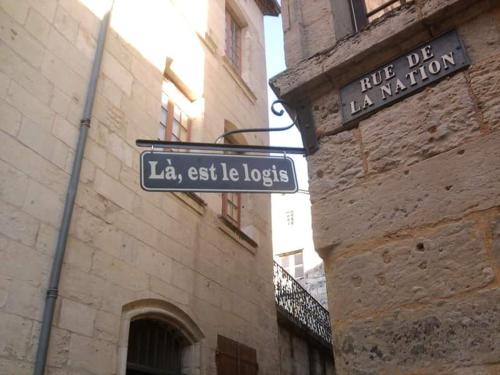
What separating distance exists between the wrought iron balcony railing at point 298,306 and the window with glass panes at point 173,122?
360 cm

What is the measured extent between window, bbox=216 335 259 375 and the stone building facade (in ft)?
12.7

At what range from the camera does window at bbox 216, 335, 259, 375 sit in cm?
621

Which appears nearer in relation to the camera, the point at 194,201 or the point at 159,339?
the point at 159,339

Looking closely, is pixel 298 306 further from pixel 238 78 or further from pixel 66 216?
pixel 66 216

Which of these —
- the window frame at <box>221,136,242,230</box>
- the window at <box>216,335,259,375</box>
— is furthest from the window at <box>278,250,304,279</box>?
the window at <box>216,335,259,375</box>

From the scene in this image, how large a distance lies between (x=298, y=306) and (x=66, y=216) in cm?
680

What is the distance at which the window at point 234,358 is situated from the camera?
621 cm

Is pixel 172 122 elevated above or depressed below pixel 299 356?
above

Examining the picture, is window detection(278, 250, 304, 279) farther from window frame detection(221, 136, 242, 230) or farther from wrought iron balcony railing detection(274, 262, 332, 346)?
window frame detection(221, 136, 242, 230)

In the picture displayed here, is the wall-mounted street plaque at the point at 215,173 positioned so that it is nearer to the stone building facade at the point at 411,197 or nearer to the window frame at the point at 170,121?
the stone building facade at the point at 411,197

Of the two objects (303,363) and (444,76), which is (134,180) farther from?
(303,363)

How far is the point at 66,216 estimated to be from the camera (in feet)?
15.1

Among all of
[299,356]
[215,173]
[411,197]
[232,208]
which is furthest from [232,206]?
[411,197]

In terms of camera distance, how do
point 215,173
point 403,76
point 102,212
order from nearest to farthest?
1. point 403,76
2. point 215,173
3. point 102,212
